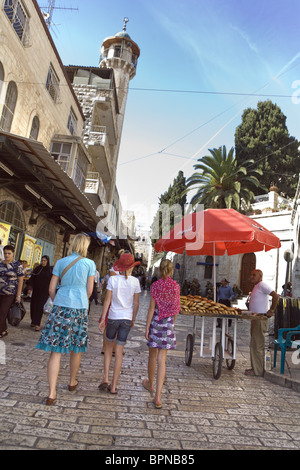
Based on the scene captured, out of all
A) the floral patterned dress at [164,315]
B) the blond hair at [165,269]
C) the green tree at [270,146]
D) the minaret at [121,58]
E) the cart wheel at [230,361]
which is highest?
the minaret at [121,58]

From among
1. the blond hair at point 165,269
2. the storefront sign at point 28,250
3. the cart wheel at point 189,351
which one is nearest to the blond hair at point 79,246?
the blond hair at point 165,269

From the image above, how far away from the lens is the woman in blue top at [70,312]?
3586mm

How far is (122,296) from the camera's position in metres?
4.18

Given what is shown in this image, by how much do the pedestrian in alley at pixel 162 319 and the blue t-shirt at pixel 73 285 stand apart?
89cm

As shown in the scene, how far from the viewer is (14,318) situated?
20.0 feet

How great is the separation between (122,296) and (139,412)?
1.31m

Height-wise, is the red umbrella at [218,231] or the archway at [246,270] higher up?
the archway at [246,270]

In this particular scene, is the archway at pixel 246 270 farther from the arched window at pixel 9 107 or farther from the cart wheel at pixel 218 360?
the cart wheel at pixel 218 360

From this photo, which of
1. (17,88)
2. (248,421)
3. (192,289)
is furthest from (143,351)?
(192,289)

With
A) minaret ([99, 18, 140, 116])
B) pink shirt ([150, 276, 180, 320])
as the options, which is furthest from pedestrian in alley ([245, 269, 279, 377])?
minaret ([99, 18, 140, 116])

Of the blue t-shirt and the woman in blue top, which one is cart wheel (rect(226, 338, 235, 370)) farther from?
the blue t-shirt

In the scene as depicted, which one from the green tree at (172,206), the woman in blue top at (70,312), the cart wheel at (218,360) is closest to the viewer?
the woman in blue top at (70,312)

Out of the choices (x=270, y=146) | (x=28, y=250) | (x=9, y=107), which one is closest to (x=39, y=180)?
(x=9, y=107)

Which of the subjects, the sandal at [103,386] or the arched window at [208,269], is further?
the arched window at [208,269]
